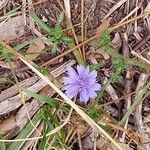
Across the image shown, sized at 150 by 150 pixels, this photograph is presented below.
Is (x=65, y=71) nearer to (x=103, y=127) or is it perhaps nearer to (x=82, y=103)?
(x=82, y=103)

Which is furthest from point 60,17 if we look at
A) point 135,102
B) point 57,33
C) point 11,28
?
point 135,102

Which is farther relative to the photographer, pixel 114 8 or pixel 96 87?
pixel 114 8

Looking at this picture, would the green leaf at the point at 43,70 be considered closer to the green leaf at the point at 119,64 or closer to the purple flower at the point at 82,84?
the purple flower at the point at 82,84

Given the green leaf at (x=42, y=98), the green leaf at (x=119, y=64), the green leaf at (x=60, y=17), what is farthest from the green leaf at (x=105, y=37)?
the green leaf at (x=42, y=98)

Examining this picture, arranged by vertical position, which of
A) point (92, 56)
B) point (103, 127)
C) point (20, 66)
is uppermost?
point (20, 66)

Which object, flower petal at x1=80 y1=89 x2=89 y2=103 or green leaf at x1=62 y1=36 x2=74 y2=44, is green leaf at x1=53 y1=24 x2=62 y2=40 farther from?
flower petal at x1=80 y1=89 x2=89 y2=103

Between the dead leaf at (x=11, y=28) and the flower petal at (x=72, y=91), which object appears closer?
the flower petal at (x=72, y=91)

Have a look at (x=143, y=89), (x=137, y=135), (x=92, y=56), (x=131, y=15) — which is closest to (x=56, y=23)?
(x=92, y=56)

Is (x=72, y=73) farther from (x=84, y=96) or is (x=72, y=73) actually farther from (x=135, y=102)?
(x=135, y=102)
